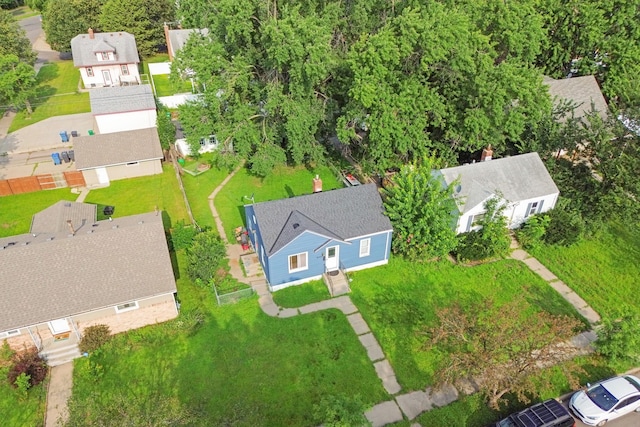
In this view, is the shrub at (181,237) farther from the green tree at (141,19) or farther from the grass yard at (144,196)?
the green tree at (141,19)

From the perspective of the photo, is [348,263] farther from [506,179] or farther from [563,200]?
[563,200]

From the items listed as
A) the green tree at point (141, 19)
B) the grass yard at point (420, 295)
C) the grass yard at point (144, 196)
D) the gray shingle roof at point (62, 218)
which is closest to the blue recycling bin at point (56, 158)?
the grass yard at point (144, 196)

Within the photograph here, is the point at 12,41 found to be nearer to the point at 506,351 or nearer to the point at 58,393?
the point at 58,393

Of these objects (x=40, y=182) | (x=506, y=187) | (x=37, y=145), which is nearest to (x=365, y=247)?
(x=506, y=187)

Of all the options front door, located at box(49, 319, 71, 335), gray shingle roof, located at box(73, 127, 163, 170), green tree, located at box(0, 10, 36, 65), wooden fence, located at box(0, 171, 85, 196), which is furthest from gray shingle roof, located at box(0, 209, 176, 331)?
green tree, located at box(0, 10, 36, 65)

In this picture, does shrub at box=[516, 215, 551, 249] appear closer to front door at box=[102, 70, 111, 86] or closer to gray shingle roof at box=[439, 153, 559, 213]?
gray shingle roof at box=[439, 153, 559, 213]

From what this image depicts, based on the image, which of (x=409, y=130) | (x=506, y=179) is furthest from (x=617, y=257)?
(x=409, y=130)
